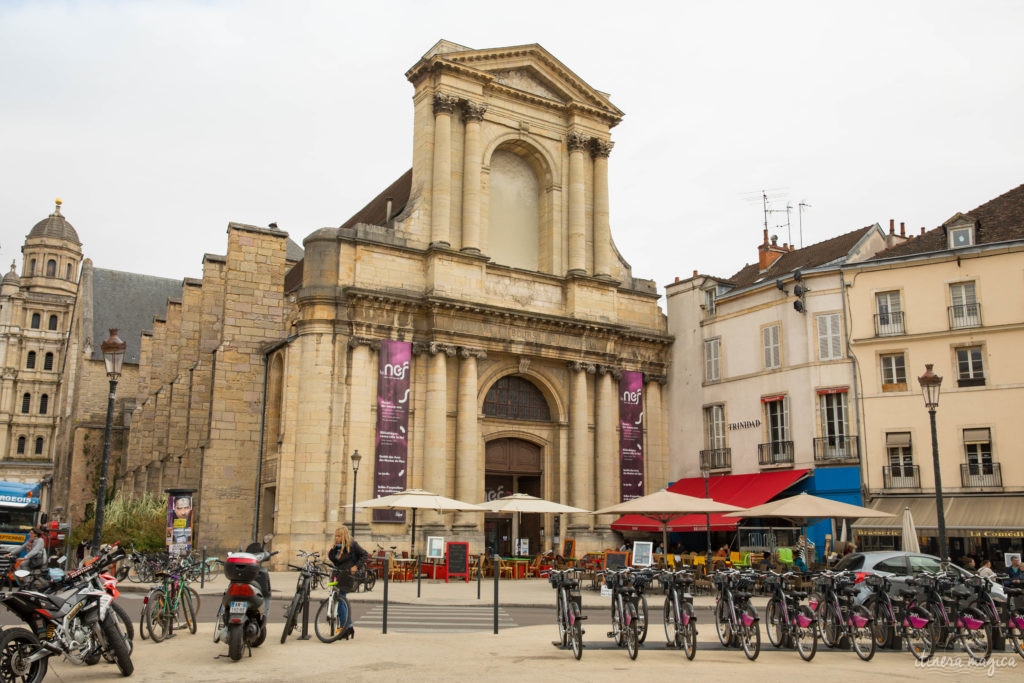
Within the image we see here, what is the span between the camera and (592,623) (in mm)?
14133

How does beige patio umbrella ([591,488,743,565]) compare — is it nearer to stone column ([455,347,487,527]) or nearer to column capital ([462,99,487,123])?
stone column ([455,347,487,527])

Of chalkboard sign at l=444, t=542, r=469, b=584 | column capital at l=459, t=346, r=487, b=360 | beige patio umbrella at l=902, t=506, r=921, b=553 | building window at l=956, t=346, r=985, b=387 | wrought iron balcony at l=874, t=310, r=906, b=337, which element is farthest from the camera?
column capital at l=459, t=346, r=487, b=360

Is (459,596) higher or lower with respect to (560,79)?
lower

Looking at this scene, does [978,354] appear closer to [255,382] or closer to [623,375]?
[623,375]

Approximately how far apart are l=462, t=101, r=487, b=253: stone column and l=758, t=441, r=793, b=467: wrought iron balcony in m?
11.0

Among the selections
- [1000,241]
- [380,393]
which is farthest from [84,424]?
[1000,241]

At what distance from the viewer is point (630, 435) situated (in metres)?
31.2

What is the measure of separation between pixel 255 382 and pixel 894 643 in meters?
23.2

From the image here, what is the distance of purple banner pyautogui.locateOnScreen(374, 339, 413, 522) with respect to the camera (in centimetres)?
2609

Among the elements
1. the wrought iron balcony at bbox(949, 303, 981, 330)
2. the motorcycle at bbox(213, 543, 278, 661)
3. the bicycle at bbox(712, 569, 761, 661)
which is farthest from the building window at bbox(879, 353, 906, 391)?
the motorcycle at bbox(213, 543, 278, 661)

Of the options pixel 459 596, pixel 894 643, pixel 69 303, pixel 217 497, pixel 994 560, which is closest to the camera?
pixel 894 643

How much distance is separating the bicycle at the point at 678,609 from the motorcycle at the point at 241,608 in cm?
464

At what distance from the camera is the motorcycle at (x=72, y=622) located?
7902 millimetres

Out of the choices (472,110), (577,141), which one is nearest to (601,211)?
(577,141)
